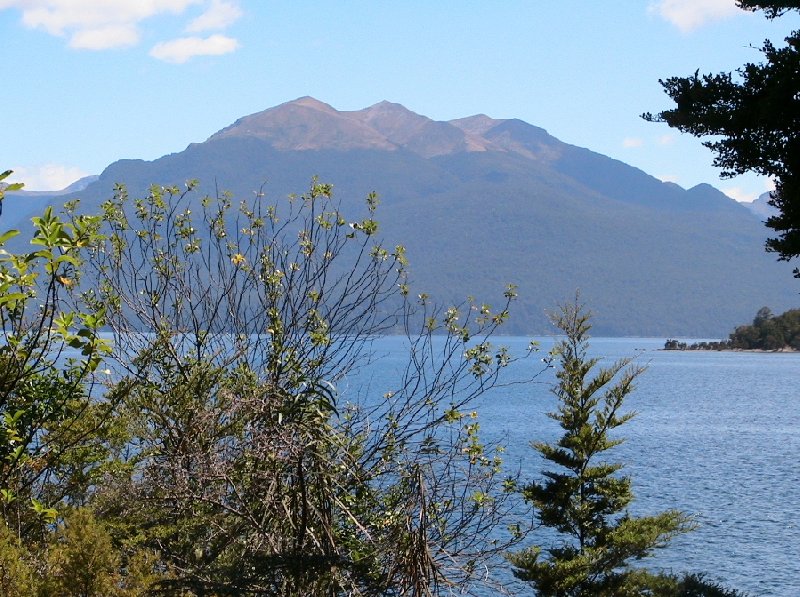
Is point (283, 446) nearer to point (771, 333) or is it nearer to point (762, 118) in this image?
point (762, 118)

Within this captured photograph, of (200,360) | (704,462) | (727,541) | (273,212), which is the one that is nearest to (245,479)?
(200,360)

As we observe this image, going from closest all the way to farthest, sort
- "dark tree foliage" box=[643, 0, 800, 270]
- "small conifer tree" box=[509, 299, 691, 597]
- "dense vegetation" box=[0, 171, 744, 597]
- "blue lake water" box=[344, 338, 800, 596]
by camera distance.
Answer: "dense vegetation" box=[0, 171, 744, 597] < "dark tree foliage" box=[643, 0, 800, 270] < "small conifer tree" box=[509, 299, 691, 597] < "blue lake water" box=[344, 338, 800, 596]

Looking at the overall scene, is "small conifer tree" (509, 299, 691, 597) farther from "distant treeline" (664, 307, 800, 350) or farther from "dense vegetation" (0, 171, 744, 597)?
"distant treeline" (664, 307, 800, 350)

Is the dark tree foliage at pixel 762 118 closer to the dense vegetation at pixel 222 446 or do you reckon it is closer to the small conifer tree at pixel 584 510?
the dense vegetation at pixel 222 446

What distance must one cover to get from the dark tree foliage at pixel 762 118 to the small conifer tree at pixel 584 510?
7.72m

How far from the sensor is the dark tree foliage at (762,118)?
11.7 m

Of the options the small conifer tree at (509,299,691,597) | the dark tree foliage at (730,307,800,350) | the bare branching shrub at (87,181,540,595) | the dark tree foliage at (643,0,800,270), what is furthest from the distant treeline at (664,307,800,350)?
the bare branching shrub at (87,181,540,595)

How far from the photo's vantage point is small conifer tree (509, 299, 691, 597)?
64.8 ft

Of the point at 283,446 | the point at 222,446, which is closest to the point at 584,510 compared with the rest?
the point at 222,446

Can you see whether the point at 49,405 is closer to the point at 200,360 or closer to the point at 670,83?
the point at 200,360

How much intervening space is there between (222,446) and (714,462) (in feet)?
171

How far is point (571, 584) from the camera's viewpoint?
778 inches

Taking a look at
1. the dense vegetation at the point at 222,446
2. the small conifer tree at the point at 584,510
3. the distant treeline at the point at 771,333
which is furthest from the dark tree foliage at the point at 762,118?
the distant treeline at the point at 771,333

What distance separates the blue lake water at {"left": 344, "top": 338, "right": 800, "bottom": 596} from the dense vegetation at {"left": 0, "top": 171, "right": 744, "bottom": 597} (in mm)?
1989
